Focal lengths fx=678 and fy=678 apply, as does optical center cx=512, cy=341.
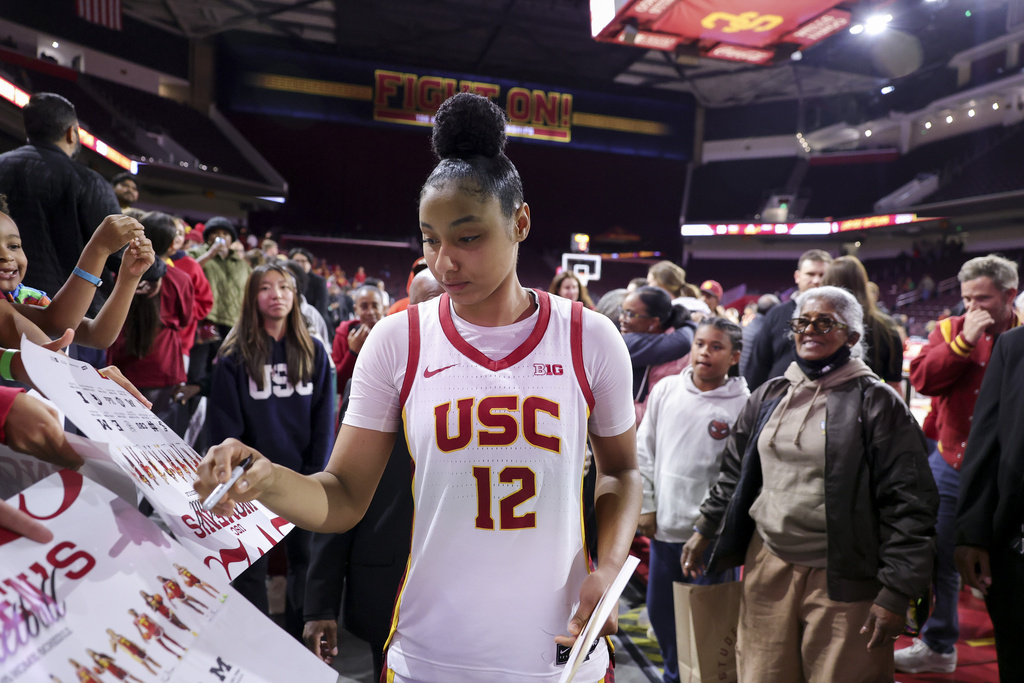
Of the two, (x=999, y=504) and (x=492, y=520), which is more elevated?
(x=492, y=520)

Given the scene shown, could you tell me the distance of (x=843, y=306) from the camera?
255cm

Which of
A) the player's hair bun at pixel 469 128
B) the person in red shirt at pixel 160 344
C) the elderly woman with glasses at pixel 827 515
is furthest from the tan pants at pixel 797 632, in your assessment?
the person in red shirt at pixel 160 344

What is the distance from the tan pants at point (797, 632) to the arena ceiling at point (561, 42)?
13765mm

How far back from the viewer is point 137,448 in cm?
91

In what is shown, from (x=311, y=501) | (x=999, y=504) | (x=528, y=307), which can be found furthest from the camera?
(x=999, y=504)

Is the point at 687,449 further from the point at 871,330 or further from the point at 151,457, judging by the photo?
the point at 151,457

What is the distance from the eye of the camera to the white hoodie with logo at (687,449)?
308 centimetres

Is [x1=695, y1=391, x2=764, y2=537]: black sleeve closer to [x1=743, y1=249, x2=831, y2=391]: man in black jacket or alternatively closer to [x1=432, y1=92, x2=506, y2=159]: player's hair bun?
[x1=743, y1=249, x2=831, y2=391]: man in black jacket

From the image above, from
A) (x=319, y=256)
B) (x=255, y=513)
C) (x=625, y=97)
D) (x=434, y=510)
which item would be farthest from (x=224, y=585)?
(x=625, y=97)

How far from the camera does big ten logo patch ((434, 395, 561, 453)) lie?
1217mm

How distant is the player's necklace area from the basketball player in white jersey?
2cm

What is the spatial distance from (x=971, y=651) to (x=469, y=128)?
398 cm

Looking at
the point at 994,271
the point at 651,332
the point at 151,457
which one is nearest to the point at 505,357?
the point at 151,457

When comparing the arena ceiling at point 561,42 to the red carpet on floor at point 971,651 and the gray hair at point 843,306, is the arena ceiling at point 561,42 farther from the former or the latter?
the gray hair at point 843,306
